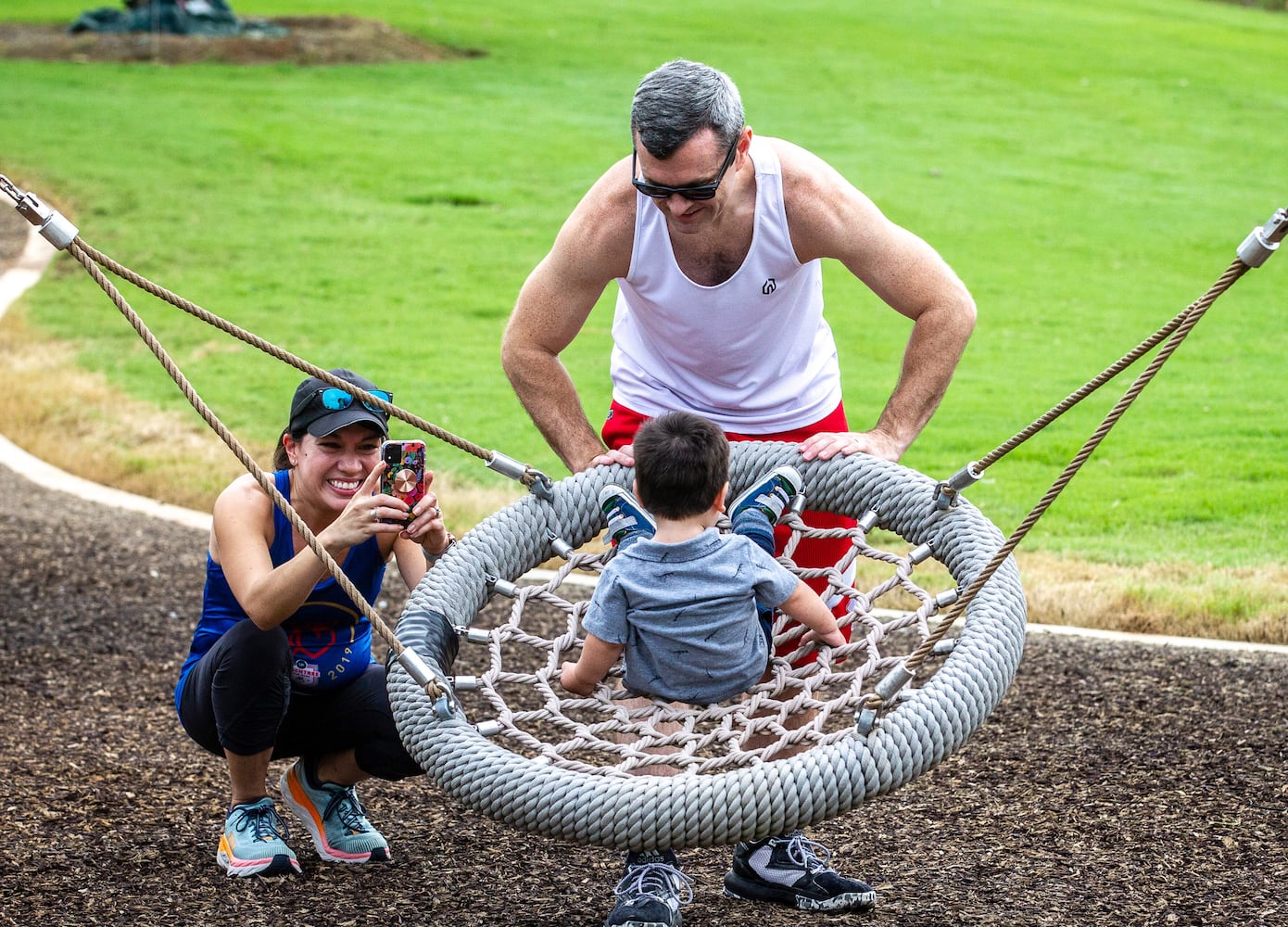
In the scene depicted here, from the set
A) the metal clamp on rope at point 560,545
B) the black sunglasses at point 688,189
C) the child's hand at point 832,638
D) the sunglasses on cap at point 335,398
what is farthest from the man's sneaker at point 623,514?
the black sunglasses at point 688,189

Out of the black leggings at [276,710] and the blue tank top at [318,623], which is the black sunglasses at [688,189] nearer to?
the blue tank top at [318,623]

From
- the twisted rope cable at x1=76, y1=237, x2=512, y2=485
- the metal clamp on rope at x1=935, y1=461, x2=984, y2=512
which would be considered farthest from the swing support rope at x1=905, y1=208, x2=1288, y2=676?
the twisted rope cable at x1=76, y1=237, x2=512, y2=485

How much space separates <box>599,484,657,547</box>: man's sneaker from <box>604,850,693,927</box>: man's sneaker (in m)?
0.62

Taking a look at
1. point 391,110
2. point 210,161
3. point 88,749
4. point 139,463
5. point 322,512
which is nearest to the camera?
point 322,512

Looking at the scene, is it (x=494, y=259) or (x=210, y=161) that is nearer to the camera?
(x=494, y=259)

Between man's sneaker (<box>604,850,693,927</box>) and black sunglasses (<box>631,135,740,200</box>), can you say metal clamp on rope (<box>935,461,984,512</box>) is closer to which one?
black sunglasses (<box>631,135,740,200</box>)

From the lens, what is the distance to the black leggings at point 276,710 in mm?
2971

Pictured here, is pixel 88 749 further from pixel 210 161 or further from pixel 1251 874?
pixel 210 161

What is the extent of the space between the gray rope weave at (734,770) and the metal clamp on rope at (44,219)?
37.2 inches

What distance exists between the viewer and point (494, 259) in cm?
1273

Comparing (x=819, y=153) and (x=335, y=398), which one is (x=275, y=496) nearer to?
(x=335, y=398)

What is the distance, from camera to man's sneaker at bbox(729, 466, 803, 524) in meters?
3.06

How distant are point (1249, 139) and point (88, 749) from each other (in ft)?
57.1

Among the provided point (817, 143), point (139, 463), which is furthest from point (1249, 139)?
point (139, 463)
